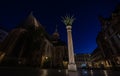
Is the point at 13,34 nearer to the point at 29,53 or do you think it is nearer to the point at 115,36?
the point at 29,53

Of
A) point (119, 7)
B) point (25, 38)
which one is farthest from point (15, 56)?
point (119, 7)

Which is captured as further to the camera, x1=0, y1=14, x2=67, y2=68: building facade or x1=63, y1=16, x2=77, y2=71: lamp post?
x1=0, y1=14, x2=67, y2=68: building facade

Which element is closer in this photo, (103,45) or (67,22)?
(67,22)

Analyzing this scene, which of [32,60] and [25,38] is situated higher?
[25,38]

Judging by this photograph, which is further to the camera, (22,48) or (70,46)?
(22,48)

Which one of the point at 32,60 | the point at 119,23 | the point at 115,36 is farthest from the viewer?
the point at 115,36

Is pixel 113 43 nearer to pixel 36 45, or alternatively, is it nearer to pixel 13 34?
pixel 36 45

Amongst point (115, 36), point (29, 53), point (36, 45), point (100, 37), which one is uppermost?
point (100, 37)

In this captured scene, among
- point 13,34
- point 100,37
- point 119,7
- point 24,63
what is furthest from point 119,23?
point 13,34

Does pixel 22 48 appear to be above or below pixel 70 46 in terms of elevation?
above

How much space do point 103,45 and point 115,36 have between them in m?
15.9

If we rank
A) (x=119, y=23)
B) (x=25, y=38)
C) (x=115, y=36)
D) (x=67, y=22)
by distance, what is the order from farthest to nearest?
1. (x=115, y=36)
2. (x=119, y=23)
3. (x=25, y=38)
4. (x=67, y=22)

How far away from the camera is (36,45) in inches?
1271

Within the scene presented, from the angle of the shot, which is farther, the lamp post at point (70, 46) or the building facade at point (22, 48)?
the building facade at point (22, 48)
